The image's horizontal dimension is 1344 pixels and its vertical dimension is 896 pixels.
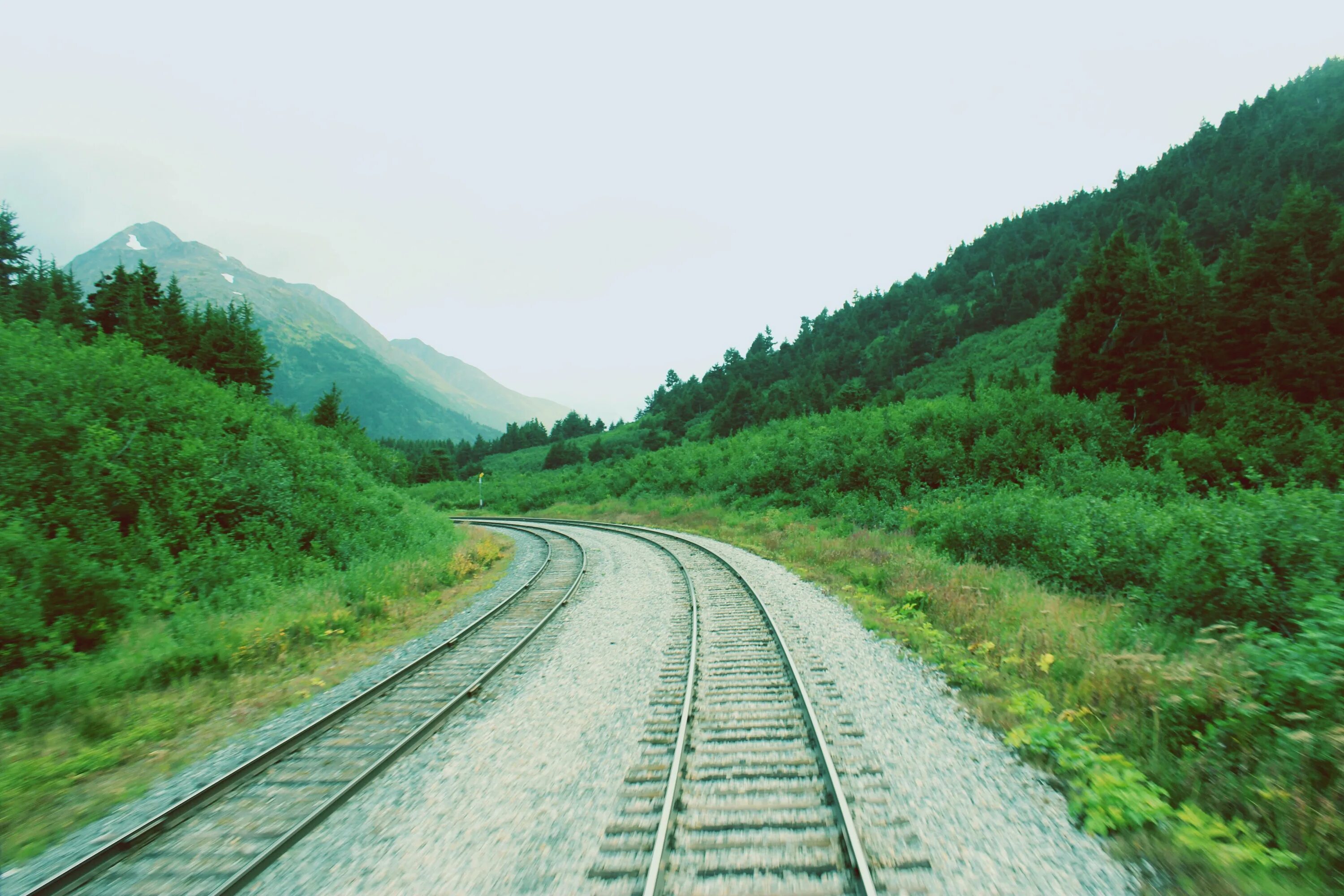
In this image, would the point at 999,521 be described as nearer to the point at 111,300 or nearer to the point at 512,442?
the point at 111,300

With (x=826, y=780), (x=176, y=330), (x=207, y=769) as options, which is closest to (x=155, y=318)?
(x=176, y=330)

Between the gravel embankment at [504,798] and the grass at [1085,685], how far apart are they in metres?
3.82

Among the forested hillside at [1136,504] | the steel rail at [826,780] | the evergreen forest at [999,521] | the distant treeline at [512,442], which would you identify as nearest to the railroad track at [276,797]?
the evergreen forest at [999,521]

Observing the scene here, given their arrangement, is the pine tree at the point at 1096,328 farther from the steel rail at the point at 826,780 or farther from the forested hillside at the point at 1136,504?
the steel rail at the point at 826,780

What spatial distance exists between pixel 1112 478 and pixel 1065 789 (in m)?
18.5

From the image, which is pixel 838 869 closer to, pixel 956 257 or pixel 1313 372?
pixel 1313 372

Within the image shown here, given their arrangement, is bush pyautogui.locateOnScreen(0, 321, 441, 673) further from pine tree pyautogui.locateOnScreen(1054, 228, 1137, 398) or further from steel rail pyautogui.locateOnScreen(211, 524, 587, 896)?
pine tree pyautogui.locateOnScreen(1054, 228, 1137, 398)

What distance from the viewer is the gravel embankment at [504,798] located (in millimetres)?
3936

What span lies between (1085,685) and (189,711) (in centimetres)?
1043

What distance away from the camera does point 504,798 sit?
195 inches

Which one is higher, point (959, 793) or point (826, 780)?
point (826, 780)

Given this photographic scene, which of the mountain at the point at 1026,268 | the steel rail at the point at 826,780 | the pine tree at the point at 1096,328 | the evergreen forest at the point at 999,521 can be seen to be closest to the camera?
the steel rail at the point at 826,780

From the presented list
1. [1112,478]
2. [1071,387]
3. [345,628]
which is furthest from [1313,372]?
[345,628]

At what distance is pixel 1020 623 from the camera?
837cm
